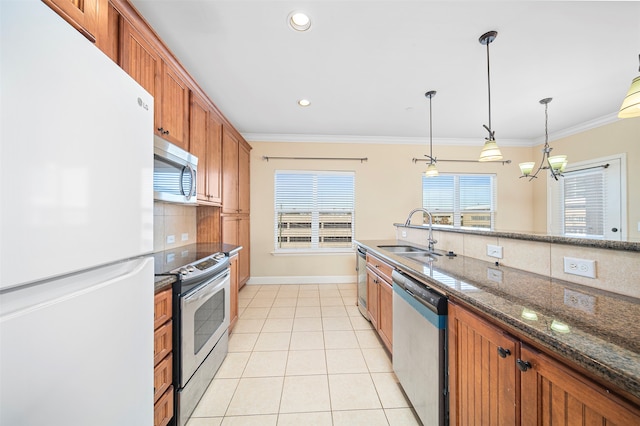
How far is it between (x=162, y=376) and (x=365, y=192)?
373cm

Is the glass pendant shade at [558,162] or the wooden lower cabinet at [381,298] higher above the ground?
the glass pendant shade at [558,162]

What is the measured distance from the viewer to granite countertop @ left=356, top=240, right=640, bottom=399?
556mm

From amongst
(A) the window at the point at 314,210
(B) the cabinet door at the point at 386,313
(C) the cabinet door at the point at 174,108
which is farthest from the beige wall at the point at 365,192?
(B) the cabinet door at the point at 386,313

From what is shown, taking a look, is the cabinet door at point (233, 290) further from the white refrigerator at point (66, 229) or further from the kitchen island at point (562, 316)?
the kitchen island at point (562, 316)

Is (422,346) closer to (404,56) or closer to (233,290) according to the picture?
(233,290)

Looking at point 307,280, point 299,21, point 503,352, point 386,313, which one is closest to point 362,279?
point 386,313

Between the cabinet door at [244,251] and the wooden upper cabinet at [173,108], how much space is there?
5.64 feet

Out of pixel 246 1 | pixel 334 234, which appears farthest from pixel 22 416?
pixel 334 234

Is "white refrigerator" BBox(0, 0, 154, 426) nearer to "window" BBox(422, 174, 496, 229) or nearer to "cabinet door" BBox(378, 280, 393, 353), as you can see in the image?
"cabinet door" BBox(378, 280, 393, 353)

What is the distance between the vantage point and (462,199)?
4.50 m

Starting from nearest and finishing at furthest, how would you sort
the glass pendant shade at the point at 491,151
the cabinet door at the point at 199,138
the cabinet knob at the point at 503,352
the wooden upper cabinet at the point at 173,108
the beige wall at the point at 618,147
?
the cabinet knob at the point at 503,352 → the wooden upper cabinet at the point at 173,108 → the glass pendant shade at the point at 491,151 → the cabinet door at the point at 199,138 → the beige wall at the point at 618,147

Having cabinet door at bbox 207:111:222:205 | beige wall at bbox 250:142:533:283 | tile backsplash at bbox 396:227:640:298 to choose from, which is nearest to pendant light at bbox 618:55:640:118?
tile backsplash at bbox 396:227:640:298

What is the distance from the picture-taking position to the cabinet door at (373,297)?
7.41ft

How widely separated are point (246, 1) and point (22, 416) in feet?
7.11
